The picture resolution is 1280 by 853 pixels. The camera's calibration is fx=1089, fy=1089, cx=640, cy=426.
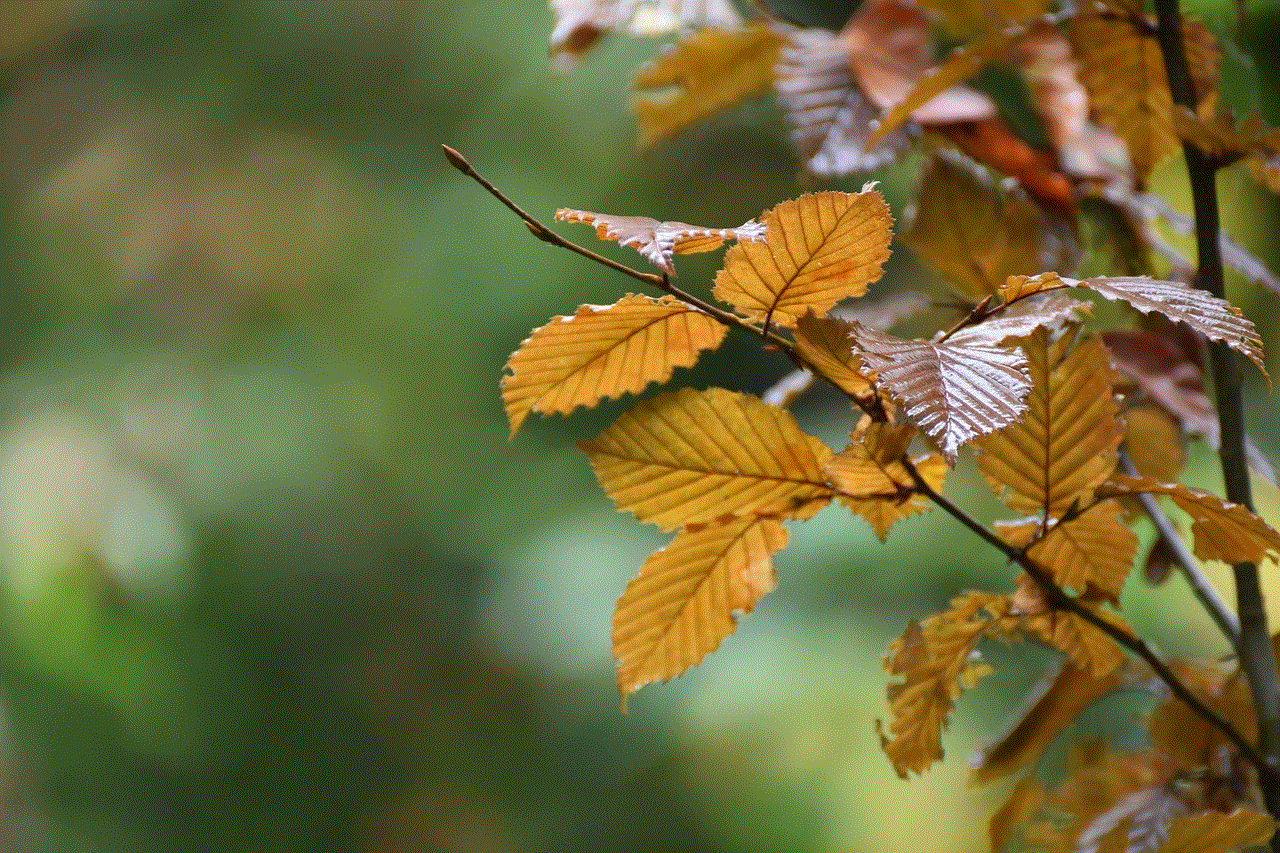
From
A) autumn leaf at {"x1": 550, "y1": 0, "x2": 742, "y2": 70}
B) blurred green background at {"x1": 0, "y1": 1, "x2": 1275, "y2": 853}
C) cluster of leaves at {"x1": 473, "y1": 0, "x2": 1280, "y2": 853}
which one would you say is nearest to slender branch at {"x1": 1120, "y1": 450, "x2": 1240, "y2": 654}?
cluster of leaves at {"x1": 473, "y1": 0, "x2": 1280, "y2": 853}

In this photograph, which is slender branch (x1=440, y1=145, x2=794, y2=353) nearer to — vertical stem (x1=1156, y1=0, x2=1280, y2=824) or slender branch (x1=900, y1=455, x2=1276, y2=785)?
slender branch (x1=900, y1=455, x2=1276, y2=785)

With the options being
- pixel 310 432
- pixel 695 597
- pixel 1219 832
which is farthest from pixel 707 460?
pixel 310 432

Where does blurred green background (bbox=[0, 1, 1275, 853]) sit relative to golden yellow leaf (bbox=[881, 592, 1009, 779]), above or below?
below

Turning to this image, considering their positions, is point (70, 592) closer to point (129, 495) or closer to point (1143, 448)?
point (129, 495)

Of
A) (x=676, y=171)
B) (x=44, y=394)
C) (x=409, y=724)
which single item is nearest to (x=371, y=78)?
(x=676, y=171)

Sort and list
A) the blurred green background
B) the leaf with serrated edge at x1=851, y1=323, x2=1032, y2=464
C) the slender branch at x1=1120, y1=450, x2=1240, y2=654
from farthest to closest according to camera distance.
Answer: the blurred green background
the slender branch at x1=1120, y1=450, x2=1240, y2=654
the leaf with serrated edge at x1=851, y1=323, x2=1032, y2=464

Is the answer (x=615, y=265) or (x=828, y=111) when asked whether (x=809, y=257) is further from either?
(x=828, y=111)

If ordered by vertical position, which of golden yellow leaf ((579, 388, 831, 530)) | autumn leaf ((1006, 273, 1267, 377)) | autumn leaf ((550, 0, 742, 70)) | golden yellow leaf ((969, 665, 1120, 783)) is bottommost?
golden yellow leaf ((969, 665, 1120, 783))

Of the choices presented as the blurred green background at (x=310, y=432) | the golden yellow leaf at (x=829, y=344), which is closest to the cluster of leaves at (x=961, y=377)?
the golden yellow leaf at (x=829, y=344)
